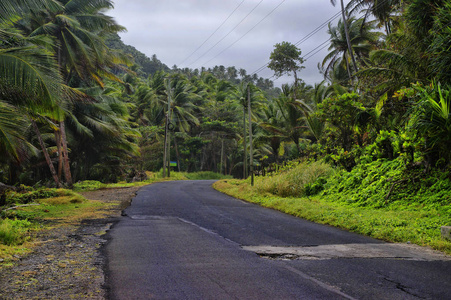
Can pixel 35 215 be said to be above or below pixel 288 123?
below

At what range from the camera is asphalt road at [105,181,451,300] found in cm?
401

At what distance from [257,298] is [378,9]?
770 inches

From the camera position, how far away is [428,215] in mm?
8500

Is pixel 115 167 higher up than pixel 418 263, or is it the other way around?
pixel 115 167

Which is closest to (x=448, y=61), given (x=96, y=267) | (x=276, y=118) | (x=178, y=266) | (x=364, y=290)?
(x=364, y=290)

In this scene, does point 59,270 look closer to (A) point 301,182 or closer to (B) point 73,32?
(A) point 301,182

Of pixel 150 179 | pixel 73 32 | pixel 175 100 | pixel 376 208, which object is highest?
pixel 175 100

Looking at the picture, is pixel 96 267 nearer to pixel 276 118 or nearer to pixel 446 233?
pixel 446 233

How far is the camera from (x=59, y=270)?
4793mm

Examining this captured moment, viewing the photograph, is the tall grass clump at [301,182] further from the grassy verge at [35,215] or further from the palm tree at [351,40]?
the palm tree at [351,40]

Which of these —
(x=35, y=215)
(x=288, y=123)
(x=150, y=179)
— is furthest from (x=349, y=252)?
(x=150, y=179)

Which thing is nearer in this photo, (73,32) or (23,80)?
(23,80)

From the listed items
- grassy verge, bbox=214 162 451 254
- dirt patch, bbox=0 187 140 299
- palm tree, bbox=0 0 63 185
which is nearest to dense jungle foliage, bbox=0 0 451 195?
palm tree, bbox=0 0 63 185

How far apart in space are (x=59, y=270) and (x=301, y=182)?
456 inches
